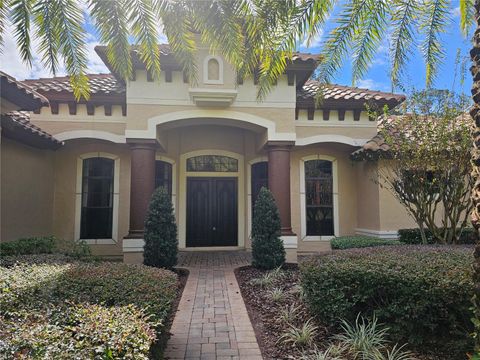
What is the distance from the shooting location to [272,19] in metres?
4.92

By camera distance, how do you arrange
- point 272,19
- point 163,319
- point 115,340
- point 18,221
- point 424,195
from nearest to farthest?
1. point 115,340
2. point 163,319
3. point 272,19
4. point 424,195
5. point 18,221

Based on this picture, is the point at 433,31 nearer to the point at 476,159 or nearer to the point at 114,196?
the point at 476,159

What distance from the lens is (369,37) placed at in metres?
5.34

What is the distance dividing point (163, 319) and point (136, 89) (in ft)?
24.3

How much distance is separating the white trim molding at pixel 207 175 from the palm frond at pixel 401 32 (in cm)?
739

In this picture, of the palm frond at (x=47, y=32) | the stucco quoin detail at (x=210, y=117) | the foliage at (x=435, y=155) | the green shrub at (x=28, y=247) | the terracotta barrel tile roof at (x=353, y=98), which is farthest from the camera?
the terracotta barrel tile roof at (x=353, y=98)

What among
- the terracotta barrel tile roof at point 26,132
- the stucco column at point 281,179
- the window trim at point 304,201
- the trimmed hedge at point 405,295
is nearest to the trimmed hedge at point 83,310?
the trimmed hedge at point 405,295

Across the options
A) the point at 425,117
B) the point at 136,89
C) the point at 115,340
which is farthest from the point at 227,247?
the point at 115,340

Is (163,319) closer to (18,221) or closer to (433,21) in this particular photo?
(433,21)

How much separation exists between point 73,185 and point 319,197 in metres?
8.23

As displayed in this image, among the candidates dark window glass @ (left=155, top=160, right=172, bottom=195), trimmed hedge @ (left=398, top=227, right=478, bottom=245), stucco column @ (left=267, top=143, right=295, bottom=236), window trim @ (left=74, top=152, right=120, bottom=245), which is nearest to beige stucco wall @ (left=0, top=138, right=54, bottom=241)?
window trim @ (left=74, top=152, right=120, bottom=245)

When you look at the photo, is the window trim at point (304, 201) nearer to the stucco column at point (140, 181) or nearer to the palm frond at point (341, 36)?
the stucco column at point (140, 181)

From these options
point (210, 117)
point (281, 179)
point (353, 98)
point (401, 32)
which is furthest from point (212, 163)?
point (401, 32)

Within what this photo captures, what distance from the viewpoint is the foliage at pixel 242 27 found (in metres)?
4.66
